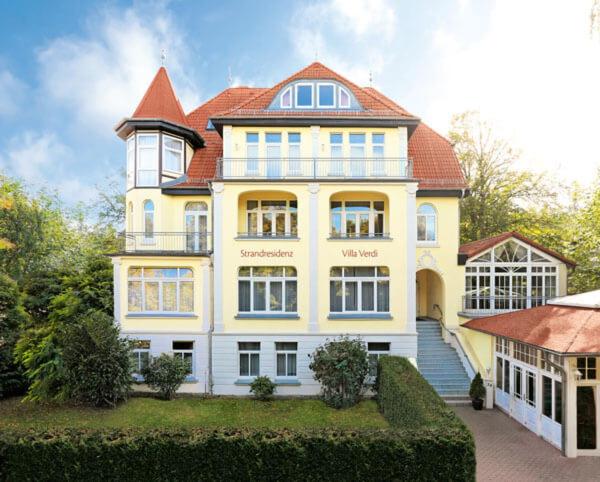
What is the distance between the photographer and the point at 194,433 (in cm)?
812

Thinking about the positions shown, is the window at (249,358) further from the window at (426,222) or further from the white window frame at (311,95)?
the white window frame at (311,95)

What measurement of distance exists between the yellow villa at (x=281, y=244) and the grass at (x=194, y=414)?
4.03 feet

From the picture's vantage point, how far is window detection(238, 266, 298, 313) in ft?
50.1

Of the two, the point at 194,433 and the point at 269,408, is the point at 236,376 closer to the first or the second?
the point at 269,408

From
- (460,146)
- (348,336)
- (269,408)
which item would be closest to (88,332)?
(269,408)

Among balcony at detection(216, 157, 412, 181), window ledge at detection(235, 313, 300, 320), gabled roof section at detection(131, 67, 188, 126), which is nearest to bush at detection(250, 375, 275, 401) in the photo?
window ledge at detection(235, 313, 300, 320)

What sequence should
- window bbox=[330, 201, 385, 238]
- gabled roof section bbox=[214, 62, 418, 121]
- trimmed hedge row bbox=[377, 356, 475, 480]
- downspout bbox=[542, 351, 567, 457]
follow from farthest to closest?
window bbox=[330, 201, 385, 238], gabled roof section bbox=[214, 62, 418, 121], downspout bbox=[542, 351, 567, 457], trimmed hedge row bbox=[377, 356, 475, 480]

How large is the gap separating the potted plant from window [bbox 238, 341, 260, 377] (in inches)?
318

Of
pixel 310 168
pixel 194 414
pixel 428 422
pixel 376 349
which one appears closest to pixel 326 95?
pixel 310 168

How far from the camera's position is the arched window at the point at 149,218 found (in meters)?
16.4

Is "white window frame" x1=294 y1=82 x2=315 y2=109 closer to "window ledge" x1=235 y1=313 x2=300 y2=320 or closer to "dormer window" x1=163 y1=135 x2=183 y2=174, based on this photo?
"dormer window" x1=163 y1=135 x2=183 y2=174

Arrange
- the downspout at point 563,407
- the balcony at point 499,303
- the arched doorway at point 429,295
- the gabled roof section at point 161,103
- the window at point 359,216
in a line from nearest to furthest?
the downspout at point 563,407, the window at point 359,216, the gabled roof section at point 161,103, the balcony at point 499,303, the arched doorway at point 429,295

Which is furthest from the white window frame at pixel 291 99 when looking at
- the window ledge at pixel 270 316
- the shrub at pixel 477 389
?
the shrub at pixel 477 389

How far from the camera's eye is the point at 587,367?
1057 centimetres
